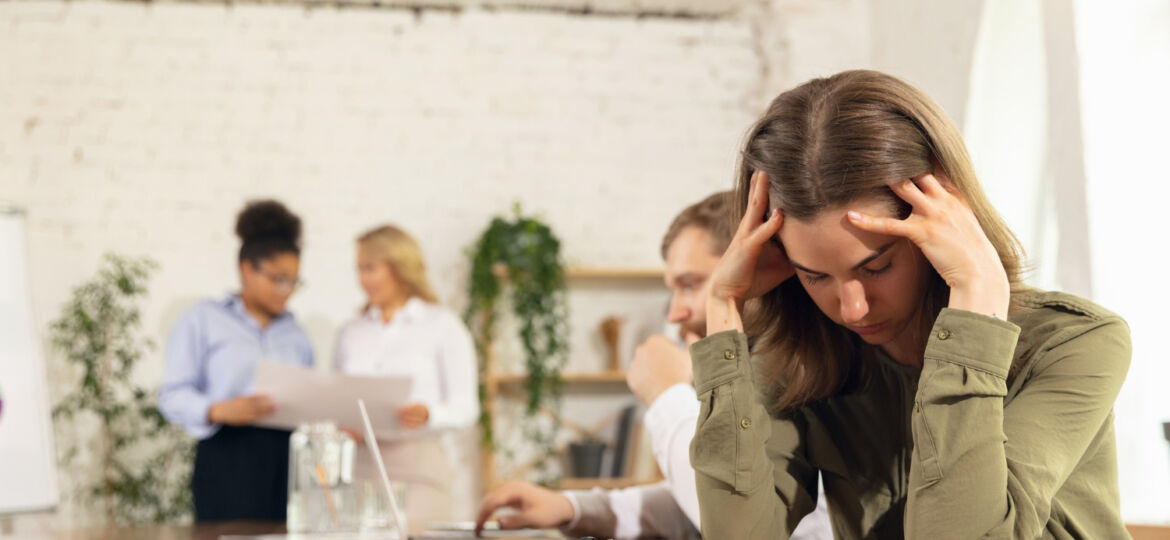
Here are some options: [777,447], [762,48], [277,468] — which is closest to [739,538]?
[777,447]

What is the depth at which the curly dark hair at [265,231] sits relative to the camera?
11.9 ft

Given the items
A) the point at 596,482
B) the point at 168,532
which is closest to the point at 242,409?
the point at 168,532

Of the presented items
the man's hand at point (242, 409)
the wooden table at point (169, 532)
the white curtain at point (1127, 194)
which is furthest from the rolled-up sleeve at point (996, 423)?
the man's hand at point (242, 409)

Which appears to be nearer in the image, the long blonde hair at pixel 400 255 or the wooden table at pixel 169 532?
the wooden table at pixel 169 532

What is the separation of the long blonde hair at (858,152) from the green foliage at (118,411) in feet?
12.8

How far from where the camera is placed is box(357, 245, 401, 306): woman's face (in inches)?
142

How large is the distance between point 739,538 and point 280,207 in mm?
2798

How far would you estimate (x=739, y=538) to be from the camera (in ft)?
4.18

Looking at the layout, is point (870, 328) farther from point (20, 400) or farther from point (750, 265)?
point (20, 400)

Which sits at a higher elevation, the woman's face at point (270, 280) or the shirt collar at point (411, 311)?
the woman's face at point (270, 280)

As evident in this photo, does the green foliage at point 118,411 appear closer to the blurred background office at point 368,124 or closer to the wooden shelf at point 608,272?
the blurred background office at point 368,124

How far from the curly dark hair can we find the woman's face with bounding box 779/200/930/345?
272 cm

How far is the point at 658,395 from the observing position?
5.78 feet

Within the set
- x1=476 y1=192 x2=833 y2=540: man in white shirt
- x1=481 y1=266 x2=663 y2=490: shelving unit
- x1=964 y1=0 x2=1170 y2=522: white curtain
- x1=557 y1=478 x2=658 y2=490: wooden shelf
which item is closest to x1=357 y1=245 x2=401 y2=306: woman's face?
x1=481 y1=266 x2=663 y2=490: shelving unit
